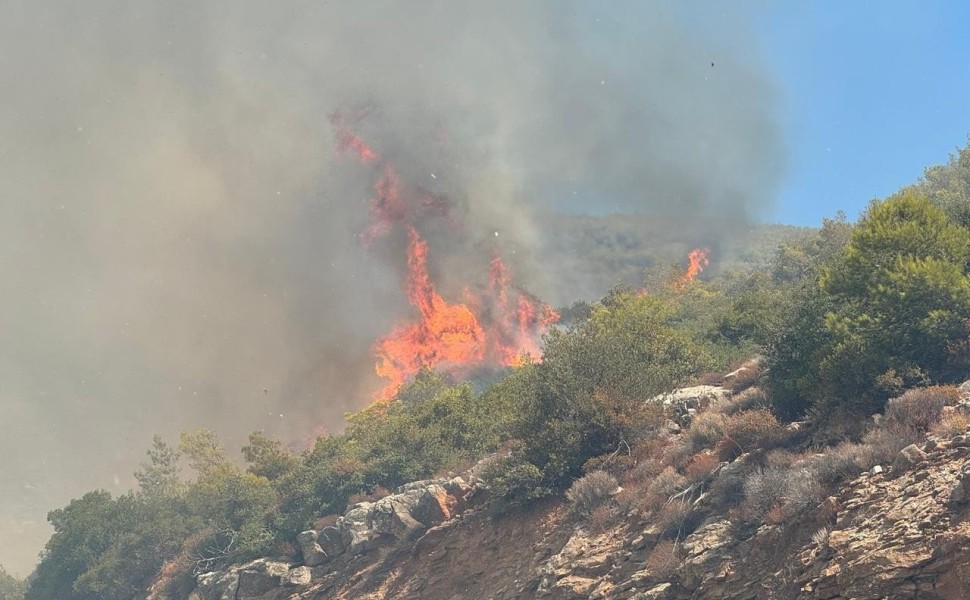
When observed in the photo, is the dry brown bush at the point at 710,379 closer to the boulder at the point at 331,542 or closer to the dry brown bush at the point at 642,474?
the dry brown bush at the point at 642,474

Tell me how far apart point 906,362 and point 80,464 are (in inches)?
5970

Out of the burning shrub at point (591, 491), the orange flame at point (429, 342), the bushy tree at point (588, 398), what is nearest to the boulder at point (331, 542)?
the bushy tree at point (588, 398)

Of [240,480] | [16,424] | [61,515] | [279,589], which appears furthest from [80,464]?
[279,589]

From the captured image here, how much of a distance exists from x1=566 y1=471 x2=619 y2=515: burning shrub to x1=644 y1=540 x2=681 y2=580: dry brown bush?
15.8 ft

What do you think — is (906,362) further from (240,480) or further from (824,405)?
(240,480)

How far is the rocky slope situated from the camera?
42.8 ft

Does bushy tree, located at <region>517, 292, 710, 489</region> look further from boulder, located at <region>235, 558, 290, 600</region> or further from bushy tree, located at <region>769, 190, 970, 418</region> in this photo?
boulder, located at <region>235, 558, 290, 600</region>

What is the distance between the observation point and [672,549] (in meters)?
18.6

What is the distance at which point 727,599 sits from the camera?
52.2ft

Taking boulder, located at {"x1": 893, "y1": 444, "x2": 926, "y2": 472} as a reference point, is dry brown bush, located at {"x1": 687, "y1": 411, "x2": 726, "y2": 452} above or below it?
above

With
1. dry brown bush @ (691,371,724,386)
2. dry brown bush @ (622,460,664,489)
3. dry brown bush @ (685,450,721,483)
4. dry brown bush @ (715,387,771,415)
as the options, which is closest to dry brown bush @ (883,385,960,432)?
dry brown bush @ (685,450,721,483)

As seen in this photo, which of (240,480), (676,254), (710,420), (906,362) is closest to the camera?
(906,362)

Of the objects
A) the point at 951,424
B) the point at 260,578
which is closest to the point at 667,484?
the point at 951,424

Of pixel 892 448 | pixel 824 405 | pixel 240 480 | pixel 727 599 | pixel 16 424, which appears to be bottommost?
Answer: pixel 727 599
